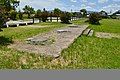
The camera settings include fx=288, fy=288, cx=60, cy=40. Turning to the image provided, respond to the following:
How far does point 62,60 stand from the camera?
38.5 feet

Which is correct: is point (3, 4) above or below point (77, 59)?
above

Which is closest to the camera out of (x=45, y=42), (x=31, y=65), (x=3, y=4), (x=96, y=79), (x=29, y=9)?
(x=96, y=79)

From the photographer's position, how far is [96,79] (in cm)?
838

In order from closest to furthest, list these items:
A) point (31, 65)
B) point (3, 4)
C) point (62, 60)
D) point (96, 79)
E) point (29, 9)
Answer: point (96, 79), point (31, 65), point (62, 60), point (3, 4), point (29, 9)

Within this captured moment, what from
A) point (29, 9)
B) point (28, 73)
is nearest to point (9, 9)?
point (28, 73)

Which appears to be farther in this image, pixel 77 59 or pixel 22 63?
pixel 77 59

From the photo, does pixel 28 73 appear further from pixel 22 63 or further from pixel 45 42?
pixel 45 42

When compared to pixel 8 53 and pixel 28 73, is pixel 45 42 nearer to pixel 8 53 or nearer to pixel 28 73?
pixel 8 53

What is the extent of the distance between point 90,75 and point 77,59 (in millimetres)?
3415

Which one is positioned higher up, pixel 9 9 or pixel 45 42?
pixel 9 9

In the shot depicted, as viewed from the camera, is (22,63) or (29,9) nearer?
(22,63)

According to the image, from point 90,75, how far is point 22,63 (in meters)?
2.99

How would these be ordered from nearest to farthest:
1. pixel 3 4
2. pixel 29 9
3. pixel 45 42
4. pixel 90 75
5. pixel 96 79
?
1. pixel 96 79
2. pixel 90 75
3. pixel 45 42
4. pixel 3 4
5. pixel 29 9

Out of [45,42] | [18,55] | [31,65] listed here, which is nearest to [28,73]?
[31,65]
